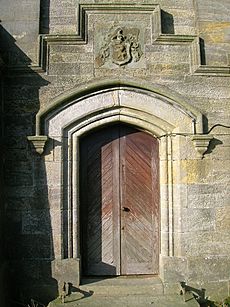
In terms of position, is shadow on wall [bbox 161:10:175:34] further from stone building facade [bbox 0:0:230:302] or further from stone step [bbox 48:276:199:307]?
stone step [bbox 48:276:199:307]

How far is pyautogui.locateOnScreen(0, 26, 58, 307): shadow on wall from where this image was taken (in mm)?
5406

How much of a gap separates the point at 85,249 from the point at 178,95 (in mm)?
2862

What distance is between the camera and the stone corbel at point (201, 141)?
18.1 feet

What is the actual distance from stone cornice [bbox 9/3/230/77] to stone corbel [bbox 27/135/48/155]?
1.04m

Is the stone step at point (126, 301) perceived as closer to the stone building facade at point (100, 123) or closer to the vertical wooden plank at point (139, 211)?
the stone building facade at point (100, 123)

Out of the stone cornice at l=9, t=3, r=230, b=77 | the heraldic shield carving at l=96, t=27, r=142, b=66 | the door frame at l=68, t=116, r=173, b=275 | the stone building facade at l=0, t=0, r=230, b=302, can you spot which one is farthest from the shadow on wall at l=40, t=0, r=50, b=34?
the door frame at l=68, t=116, r=173, b=275

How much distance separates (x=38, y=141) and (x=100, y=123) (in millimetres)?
992

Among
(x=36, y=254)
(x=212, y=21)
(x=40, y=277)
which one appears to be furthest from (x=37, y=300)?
(x=212, y=21)

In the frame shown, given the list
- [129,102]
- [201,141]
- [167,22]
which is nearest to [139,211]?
[201,141]

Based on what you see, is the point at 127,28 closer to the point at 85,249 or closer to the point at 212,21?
the point at 212,21

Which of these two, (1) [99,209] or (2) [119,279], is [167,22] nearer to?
(1) [99,209]

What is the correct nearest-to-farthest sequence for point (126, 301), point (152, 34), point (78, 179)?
point (126, 301) < point (78, 179) < point (152, 34)

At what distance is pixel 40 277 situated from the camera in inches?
213

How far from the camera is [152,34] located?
18.8 feet
